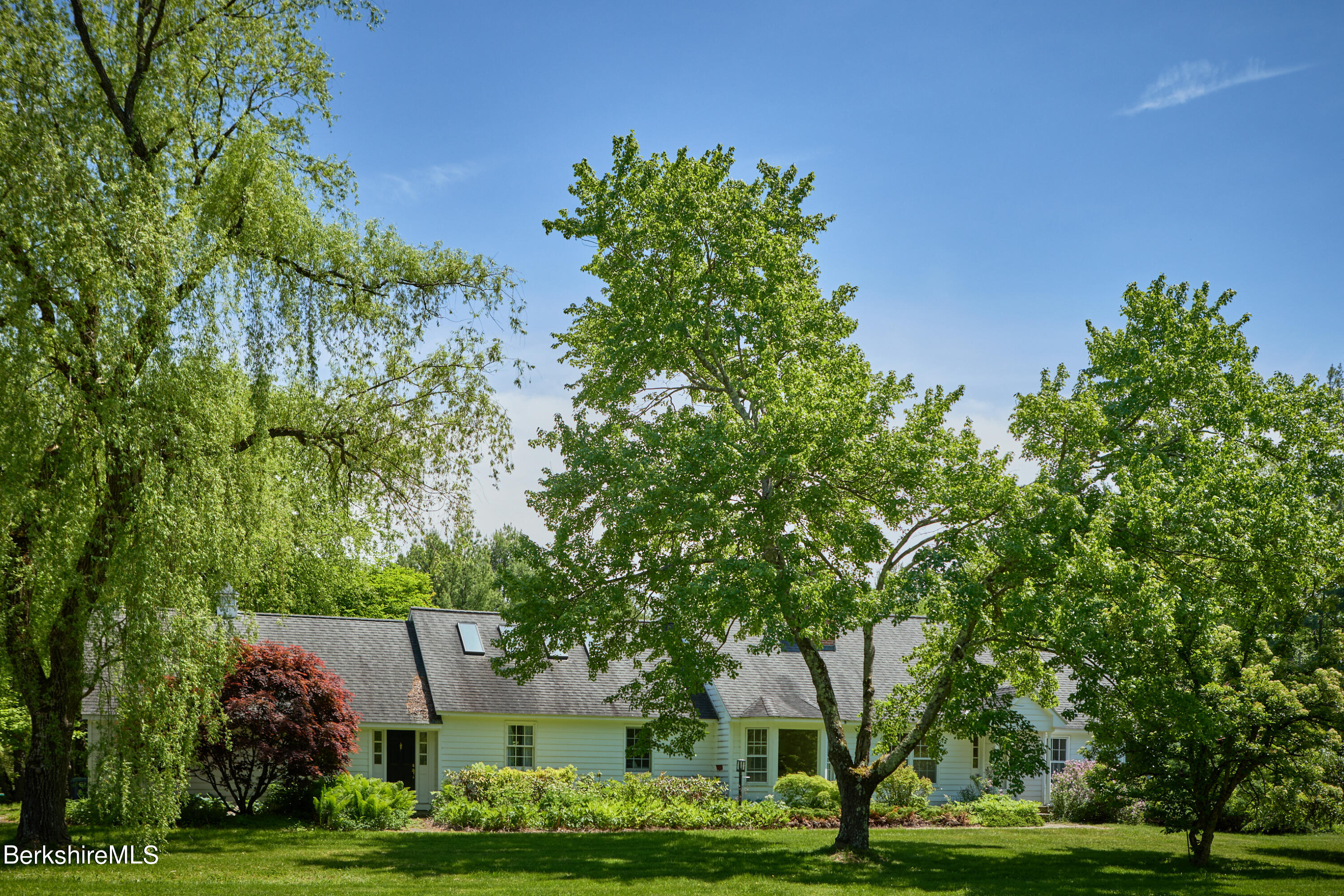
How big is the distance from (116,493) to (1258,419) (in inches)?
714

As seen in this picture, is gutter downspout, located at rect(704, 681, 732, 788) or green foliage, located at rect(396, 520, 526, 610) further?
green foliage, located at rect(396, 520, 526, 610)

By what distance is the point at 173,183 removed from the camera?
1301 cm

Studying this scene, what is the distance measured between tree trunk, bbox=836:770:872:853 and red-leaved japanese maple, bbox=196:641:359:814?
1001cm

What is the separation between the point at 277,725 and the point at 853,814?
428 inches

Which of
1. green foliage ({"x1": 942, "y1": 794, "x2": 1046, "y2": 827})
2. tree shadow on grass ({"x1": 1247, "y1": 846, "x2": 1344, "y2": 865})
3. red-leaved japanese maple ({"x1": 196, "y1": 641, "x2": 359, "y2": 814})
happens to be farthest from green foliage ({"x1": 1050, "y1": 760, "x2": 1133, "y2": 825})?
red-leaved japanese maple ({"x1": 196, "y1": 641, "x2": 359, "y2": 814})

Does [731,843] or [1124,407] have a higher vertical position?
[1124,407]

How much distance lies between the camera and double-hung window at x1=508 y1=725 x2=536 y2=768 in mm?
23625

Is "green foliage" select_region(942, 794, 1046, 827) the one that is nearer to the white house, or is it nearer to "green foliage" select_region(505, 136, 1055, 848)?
the white house

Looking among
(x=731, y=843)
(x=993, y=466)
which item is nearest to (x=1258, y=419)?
(x=993, y=466)

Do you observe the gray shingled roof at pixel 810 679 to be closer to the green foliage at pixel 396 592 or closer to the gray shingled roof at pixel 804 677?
the gray shingled roof at pixel 804 677

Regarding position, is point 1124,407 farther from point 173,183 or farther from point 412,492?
point 173,183

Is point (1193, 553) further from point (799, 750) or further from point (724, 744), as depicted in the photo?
point (799, 750)

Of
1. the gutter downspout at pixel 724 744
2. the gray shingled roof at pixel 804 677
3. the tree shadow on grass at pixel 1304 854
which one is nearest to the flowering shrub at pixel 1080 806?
the gray shingled roof at pixel 804 677

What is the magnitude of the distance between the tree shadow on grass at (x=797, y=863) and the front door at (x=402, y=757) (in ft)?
18.9
